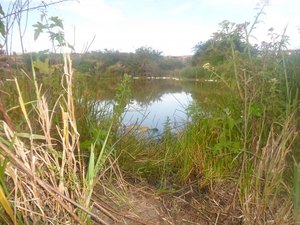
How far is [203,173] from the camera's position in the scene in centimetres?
147

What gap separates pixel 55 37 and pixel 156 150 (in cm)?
85

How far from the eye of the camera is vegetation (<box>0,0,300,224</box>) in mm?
927

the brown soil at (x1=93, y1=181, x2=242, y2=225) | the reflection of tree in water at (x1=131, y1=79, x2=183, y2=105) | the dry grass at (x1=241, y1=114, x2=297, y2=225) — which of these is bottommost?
the brown soil at (x1=93, y1=181, x2=242, y2=225)

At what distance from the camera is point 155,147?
1798mm

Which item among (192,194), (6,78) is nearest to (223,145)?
(192,194)

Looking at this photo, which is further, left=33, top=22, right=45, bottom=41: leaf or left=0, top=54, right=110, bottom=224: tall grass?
left=33, top=22, right=45, bottom=41: leaf

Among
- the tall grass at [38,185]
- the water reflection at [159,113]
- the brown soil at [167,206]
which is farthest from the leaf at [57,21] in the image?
the brown soil at [167,206]

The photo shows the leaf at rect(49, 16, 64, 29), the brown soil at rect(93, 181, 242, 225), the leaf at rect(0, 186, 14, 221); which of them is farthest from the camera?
the leaf at rect(49, 16, 64, 29)

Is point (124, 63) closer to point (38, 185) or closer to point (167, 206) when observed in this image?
point (167, 206)

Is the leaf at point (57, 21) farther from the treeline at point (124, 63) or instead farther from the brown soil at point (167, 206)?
the brown soil at point (167, 206)

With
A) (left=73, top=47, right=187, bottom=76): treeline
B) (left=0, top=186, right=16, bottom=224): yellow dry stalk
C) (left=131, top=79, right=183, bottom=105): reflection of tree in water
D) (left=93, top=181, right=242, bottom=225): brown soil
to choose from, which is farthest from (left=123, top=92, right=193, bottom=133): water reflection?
(left=0, top=186, right=16, bottom=224): yellow dry stalk

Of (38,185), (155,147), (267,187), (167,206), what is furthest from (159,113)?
(38,185)

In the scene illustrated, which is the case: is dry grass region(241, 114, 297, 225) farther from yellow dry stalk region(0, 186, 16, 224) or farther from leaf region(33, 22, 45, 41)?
leaf region(33, 22, 45, 41)

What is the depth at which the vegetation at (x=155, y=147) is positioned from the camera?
927 millimetres
